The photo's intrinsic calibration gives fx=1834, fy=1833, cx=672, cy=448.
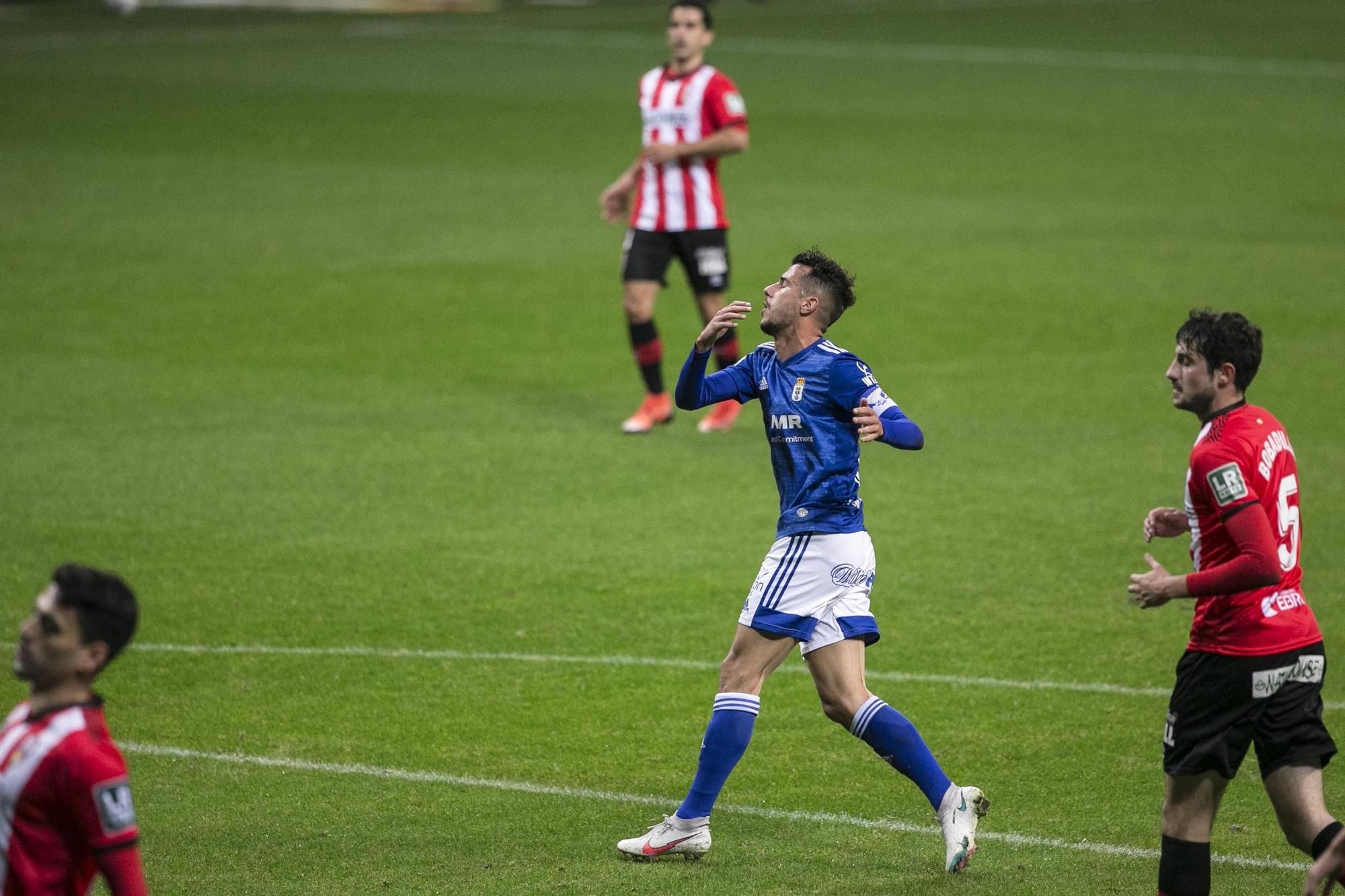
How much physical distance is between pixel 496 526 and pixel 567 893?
4628 millimetres

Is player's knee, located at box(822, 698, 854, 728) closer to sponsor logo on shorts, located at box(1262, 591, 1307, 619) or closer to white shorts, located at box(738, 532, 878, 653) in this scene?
white shorts, located at box(738, 532, 878, 653)

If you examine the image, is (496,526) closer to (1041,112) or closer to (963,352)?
(963,352)

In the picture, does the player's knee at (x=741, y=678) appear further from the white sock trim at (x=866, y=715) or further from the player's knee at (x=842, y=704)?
the white sock trim at (x=866, y=715)

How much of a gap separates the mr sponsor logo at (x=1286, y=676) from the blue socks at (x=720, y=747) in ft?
5.47

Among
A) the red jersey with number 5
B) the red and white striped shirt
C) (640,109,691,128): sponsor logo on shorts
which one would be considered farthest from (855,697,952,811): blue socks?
(640,109,691,128): sponsor logo on shorts

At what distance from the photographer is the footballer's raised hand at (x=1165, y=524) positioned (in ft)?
18.0

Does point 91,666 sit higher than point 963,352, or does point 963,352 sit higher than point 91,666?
point 91,666

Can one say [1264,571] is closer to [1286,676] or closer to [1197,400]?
[1286,676]

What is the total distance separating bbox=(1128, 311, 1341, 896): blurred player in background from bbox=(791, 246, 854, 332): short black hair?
133cm

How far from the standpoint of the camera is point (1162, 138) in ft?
82.7

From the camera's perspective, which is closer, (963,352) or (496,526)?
(496,526)

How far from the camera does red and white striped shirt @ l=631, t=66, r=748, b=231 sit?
12.5m

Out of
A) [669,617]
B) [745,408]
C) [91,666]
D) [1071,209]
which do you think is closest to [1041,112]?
[1071,209]

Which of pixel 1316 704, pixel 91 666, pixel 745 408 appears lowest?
pixel 745 408
